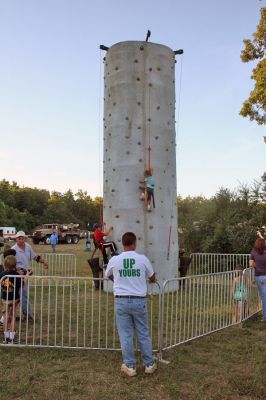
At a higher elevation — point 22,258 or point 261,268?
point 22,258

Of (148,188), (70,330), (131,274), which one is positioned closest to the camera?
(131,274)

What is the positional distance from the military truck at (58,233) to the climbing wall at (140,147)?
29.0 meters

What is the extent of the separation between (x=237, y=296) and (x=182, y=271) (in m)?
5.38

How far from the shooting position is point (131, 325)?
5074mm

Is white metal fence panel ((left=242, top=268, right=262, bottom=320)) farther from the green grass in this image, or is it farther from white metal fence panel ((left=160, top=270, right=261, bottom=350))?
the green grass

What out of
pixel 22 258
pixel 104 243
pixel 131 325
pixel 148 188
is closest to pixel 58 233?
pixel 104 243

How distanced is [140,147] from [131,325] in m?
6.59

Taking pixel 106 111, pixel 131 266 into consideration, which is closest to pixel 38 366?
pixel 131 266

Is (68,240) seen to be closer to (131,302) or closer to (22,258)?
(22,258)

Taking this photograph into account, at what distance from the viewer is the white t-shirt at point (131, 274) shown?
498 centimetres

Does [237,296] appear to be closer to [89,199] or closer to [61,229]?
[61,229]

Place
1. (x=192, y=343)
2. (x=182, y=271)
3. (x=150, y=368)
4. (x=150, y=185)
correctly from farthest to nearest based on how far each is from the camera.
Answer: (x=182, y=271), (x=150, y=185), (x=192, y=343), (x=150, y=368)

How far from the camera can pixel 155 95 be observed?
36.6 feet

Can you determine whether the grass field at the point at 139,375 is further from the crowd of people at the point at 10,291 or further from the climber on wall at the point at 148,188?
the climber on wall at the point at 148,188
